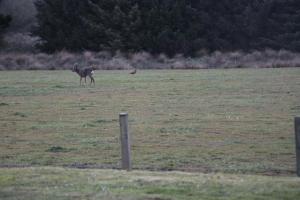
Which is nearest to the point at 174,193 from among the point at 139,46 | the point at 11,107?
the point at 11,107

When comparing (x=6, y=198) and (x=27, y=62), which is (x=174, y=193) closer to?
(x=6, y=198)

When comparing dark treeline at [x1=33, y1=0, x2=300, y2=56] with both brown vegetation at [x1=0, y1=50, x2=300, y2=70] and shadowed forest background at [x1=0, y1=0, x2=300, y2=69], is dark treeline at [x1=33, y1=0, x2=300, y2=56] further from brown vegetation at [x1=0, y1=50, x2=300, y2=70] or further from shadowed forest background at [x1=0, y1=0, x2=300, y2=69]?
brown vegetation at [x1=0, y1=50, x2=300, y2=70]

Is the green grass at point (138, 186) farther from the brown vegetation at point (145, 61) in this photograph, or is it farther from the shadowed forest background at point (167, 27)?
the shadowed forest background at point (167, 27)

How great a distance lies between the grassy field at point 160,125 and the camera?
15.0 meters

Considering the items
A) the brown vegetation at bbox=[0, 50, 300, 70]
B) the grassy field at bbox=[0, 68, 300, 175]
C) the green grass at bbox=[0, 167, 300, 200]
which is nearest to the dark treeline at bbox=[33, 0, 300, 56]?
the brown vegetation at bbox=[0, 50, 300, 70]

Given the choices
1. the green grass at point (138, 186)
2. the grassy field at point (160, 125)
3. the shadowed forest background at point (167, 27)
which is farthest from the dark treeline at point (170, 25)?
the green grass at point (138, 186)

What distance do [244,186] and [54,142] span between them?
9475 millimetres

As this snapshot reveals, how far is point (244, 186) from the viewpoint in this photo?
962 cm

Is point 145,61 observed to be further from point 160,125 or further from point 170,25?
point 160,125

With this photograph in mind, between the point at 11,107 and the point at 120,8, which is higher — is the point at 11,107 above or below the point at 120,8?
below

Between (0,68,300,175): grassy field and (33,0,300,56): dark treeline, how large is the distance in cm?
3540

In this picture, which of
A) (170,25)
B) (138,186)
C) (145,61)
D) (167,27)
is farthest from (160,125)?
(170,25)

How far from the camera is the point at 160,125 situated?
21516 mm

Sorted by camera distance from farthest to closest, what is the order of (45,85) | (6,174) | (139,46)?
(139,46) < (45,85) < (6,174)
